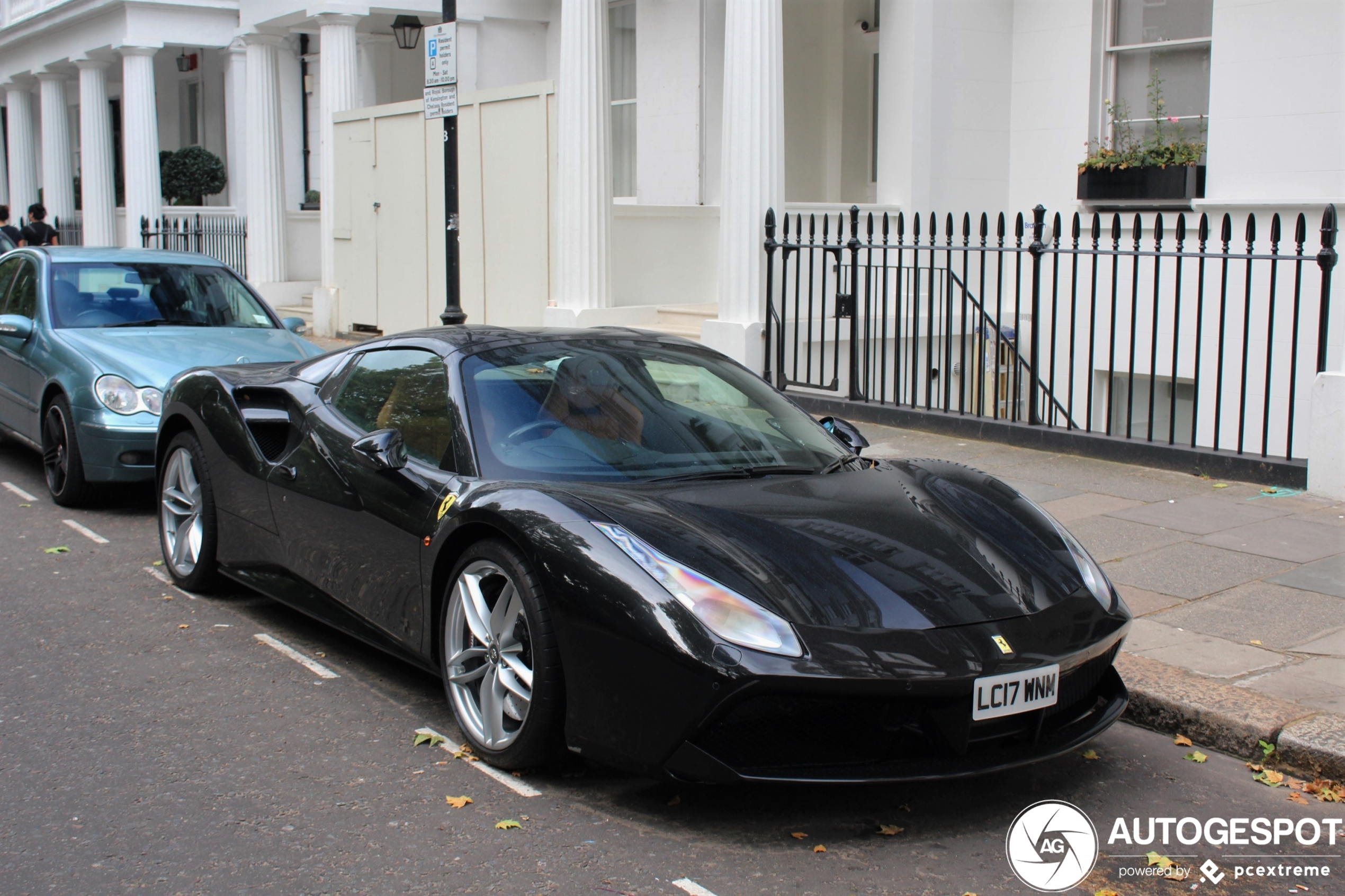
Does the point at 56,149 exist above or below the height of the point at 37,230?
above

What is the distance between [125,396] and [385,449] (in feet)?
12.9

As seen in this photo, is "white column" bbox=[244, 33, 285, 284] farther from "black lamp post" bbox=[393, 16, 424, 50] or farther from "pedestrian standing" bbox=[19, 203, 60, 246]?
"pedestrian standing" bbox=[19, 203, 60, 246]

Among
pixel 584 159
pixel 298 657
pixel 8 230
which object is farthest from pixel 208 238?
pixel 298 657

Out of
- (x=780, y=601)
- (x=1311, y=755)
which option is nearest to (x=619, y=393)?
(x=780, y=601)

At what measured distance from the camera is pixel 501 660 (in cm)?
398

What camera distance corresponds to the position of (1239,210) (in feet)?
37.4

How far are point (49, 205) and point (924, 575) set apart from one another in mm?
26135

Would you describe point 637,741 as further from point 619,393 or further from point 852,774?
point 619,393

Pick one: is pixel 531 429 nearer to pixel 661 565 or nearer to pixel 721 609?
pixel 661 565

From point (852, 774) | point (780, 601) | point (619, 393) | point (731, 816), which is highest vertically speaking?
point (619, 393)

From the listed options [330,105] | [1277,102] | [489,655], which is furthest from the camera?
[330,105]

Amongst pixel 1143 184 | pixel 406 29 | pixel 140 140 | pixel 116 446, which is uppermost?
pixel 406 29

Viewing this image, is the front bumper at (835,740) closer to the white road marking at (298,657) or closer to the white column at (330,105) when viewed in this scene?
the white road marking at (298,657)

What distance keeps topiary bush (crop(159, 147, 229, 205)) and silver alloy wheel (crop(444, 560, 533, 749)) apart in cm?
2171
